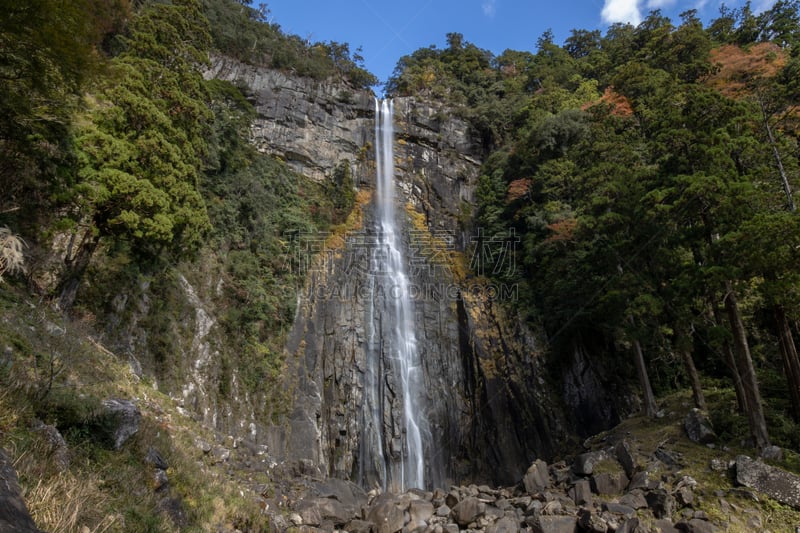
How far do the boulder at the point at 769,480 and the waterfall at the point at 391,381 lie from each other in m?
11.1

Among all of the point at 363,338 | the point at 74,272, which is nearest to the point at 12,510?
the point at 74,272

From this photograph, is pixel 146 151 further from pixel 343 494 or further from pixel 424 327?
pixel 424 327

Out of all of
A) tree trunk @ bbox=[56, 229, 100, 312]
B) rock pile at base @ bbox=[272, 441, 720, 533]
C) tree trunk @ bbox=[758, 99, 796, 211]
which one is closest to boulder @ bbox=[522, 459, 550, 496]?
rock pile at base @ bbox=[272, 441, 720, 533]

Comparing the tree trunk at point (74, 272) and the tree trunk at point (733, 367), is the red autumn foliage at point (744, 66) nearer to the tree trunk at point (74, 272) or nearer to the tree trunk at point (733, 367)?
the tree trunk at point (733, 367)

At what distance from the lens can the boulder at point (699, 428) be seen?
423 inches

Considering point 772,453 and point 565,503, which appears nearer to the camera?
point 772,453

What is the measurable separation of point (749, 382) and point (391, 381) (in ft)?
41.9

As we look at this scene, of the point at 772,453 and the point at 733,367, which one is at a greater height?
the point at 733,367

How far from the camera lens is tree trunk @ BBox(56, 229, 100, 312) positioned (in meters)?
9.59

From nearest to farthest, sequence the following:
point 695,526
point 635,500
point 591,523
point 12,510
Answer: point 12,510
point 695,526
point 591,523
point 635,500

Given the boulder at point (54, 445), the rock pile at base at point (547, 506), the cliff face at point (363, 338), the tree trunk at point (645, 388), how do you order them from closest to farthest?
1. the boulder at point (54, 445)
2. the rock pile at base at point (547, 506)
3. the tree trunk at point (645, 388)
4. the cliff face at point (363, 338)

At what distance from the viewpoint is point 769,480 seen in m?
8.33

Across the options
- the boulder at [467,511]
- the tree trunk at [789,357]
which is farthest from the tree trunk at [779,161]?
the boulder at [467,511]

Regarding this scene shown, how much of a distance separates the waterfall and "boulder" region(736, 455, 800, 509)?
436 inches
